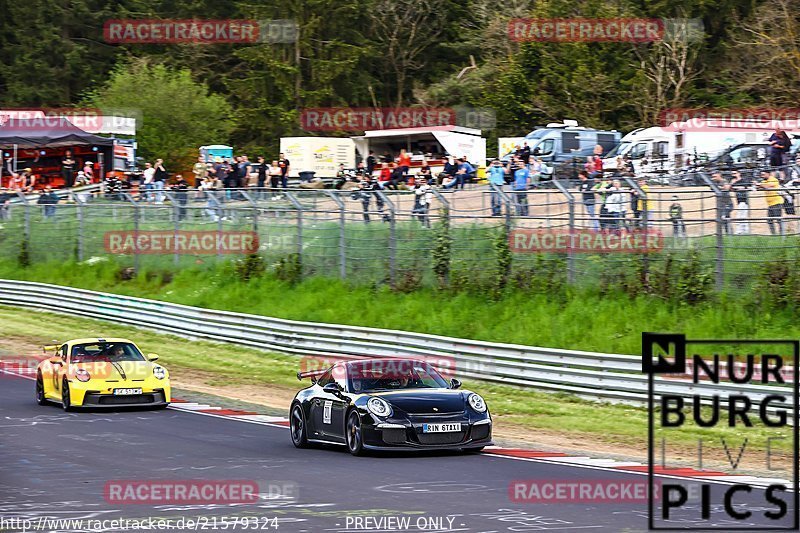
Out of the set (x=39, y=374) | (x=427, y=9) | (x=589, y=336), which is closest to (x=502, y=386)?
(x=589, y=336)

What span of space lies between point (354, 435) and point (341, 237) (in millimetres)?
13817

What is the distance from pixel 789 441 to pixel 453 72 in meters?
59.5

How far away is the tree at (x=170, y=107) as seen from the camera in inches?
2202

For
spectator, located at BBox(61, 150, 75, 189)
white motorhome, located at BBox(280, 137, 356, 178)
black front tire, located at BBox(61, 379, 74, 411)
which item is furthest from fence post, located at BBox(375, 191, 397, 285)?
white motorhome, located at BBox(280, 137, 356, 178)

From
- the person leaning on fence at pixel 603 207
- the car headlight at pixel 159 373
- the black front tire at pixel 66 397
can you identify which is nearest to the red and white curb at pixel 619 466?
the car headlight at pixel 159 373

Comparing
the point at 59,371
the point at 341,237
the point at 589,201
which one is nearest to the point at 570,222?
the point at 589,201

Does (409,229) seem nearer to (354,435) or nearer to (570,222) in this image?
(570,222)

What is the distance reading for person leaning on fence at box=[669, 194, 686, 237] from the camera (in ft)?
69.4

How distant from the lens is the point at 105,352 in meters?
19.8

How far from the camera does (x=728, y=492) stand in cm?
1112

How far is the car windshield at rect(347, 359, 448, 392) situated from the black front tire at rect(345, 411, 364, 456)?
1.29 ft

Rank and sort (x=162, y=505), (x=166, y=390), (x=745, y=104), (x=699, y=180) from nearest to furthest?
(x=162, y=505) → (x=166, y=390) → (x=699, y=180) → (x=745, y=104)

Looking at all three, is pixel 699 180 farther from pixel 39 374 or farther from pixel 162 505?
pixel 162 505

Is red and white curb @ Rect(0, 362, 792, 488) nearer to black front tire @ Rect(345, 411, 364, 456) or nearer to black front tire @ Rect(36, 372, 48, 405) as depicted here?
black front tire @ Rect(345, 411, 364, 456)
